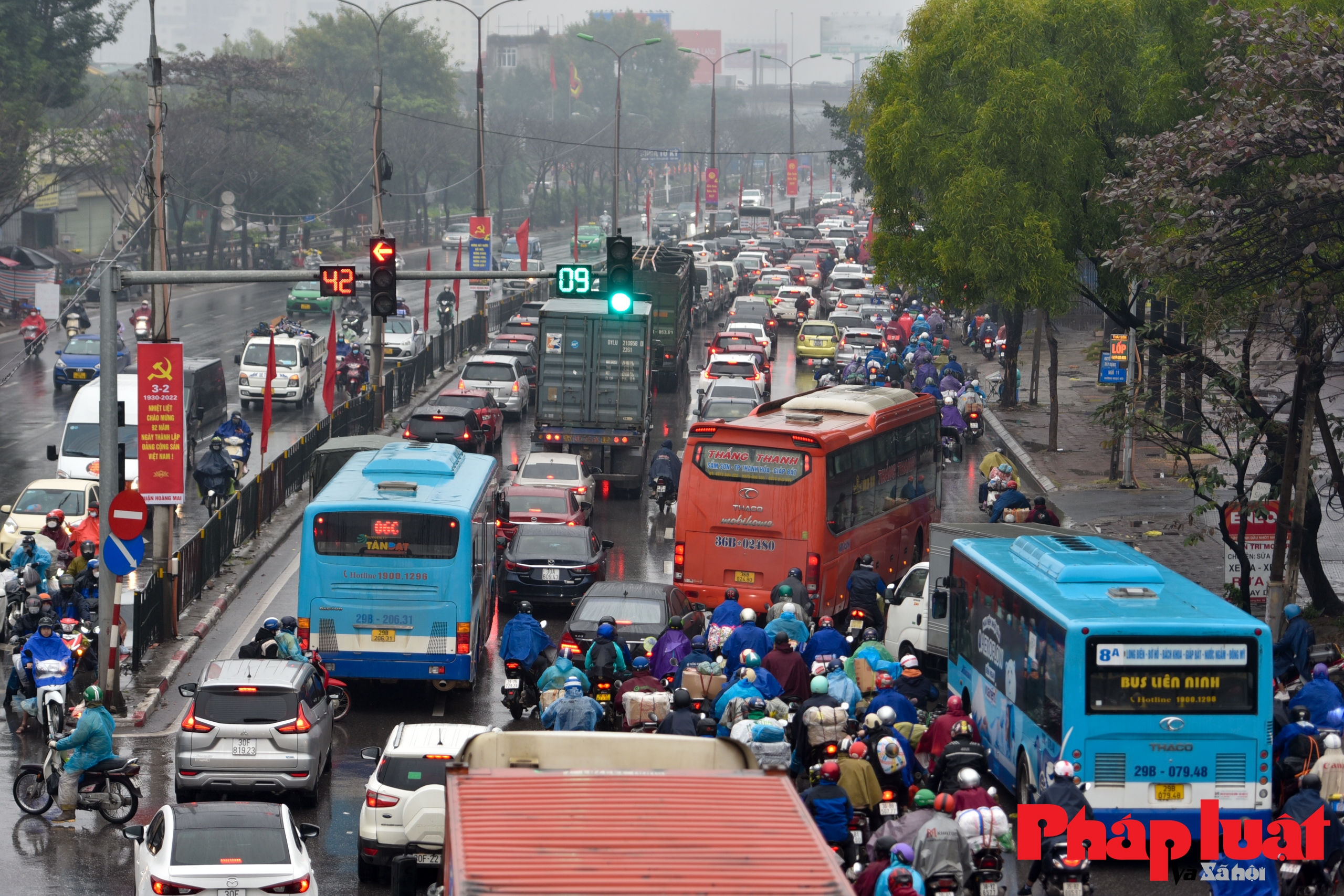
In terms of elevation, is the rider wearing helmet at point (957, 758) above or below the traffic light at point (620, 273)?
below

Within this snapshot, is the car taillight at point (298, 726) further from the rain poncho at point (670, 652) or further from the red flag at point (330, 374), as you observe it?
the red flag at point (330, 374)

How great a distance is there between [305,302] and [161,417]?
46.0 m

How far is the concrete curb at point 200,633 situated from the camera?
2039 centimetres

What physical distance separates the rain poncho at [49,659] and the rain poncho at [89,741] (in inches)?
110

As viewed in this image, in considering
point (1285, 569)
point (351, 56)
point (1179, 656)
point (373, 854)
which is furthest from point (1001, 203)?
point (351, 56)

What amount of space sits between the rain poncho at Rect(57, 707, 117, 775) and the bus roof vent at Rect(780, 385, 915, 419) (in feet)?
40.7

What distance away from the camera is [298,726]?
16.4 m

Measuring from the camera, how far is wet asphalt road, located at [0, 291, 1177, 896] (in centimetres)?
1497

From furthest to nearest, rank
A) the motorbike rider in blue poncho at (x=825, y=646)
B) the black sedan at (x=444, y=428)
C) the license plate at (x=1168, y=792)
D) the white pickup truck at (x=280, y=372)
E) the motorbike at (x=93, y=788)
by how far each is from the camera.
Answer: the white pickup truck at (x=280, y=372) → the black sedan at (x=444, y=428) → the motorbike rider in blue poncho at (x=825, y=646) → the motorbike at (x=93, y=788) → the license plate at (x=1168, y=792)

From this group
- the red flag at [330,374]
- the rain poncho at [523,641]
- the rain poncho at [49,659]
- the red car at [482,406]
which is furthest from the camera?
the red car at [482,406]

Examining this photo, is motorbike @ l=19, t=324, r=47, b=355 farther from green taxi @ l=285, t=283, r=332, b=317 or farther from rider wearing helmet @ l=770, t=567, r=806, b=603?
rider wearing helmet @ l=770, t=567, r=806, b=603

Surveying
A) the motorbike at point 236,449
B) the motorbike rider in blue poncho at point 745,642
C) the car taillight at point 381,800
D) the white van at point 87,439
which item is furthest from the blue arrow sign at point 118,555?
the motorbike at point 236,449

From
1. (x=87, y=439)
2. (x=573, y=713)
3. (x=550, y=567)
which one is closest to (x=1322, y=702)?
(x=573, y=713)

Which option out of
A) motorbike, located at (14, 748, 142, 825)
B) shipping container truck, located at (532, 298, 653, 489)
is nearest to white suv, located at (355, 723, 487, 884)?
motorbike, located at (14, 748, 142, 825)
